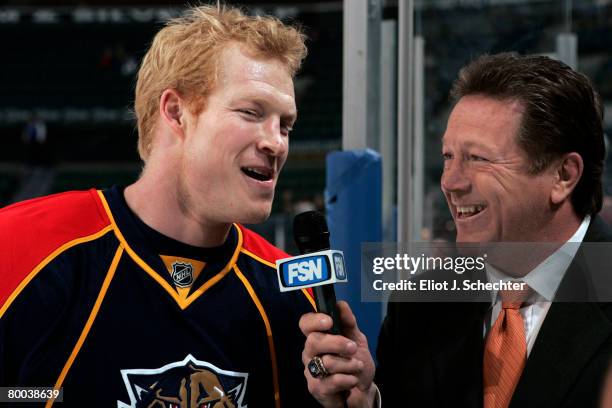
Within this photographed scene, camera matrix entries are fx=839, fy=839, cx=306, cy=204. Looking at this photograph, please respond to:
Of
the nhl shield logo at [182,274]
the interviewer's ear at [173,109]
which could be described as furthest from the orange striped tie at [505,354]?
the interviewer's ear at [173,109]

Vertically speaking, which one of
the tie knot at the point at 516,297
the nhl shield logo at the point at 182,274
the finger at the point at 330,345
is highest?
the nhl shield logo at the point at 182,274

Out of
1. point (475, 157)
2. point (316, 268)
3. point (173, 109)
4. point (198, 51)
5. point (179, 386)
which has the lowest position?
point (179, 386)

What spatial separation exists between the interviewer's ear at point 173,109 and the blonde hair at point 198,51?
1 centimetres

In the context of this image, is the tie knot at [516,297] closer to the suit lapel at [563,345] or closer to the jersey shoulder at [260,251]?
the suit lapel at [563,345]

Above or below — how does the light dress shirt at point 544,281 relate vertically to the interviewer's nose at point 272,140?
below

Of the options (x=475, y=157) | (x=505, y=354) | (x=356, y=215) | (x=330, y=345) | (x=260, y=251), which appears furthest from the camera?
→ (x=356, y=215)

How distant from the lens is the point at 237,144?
1.64 meters

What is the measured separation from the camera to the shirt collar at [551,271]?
1.60 m

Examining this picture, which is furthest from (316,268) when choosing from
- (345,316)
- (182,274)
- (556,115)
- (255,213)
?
(556,115)

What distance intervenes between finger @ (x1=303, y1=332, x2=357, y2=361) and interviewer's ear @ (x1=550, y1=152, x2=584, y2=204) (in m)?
0.52

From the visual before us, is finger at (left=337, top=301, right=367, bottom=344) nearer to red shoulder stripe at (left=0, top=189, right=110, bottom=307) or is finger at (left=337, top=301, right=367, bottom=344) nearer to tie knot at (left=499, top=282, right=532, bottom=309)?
tie knot at (left=499, top=282, right=532, bottom=309)

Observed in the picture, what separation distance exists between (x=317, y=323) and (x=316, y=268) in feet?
0.32

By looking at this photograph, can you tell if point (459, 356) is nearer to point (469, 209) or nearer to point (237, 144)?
point (469, 209)

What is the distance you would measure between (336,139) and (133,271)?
11320mm
